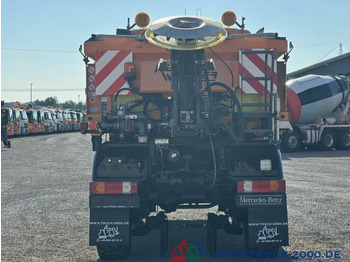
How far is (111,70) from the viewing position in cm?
676

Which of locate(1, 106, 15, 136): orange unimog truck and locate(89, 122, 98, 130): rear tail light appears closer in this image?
locate(89, 122, 98, 130): rear tail light

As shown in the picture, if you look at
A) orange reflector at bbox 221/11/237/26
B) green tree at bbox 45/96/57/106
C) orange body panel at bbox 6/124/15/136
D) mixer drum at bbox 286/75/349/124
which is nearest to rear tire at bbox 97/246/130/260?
orange reflector at bbox 221/11/237/26

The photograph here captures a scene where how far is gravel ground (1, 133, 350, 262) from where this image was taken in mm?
6199

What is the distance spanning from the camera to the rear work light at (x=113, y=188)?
18.2 feet

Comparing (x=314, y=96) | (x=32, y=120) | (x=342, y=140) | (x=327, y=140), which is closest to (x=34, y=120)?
(x=32, y=120)

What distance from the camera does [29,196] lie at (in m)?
10.5

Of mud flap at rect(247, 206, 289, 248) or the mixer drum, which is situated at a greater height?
the mixer drum

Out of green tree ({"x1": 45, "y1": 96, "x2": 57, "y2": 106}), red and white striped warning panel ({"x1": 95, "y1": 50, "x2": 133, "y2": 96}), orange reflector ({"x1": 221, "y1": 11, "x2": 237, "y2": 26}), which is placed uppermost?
green tree ({"x1": 45, "y1": 96, "x2": 57, "y2": 106})

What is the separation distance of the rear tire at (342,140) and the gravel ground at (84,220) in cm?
1048

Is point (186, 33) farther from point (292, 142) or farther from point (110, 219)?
point (292, 142)

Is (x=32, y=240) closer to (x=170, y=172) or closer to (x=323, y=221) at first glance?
(x=170, y=172)

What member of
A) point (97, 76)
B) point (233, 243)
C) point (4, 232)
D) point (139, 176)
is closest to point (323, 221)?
point (233, 243)

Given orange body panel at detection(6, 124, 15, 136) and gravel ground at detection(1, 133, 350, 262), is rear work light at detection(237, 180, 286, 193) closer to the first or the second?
gravel ground at detection(1, 133, 350, 262)

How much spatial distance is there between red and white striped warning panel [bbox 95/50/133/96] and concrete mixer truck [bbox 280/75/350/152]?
51.0ft
